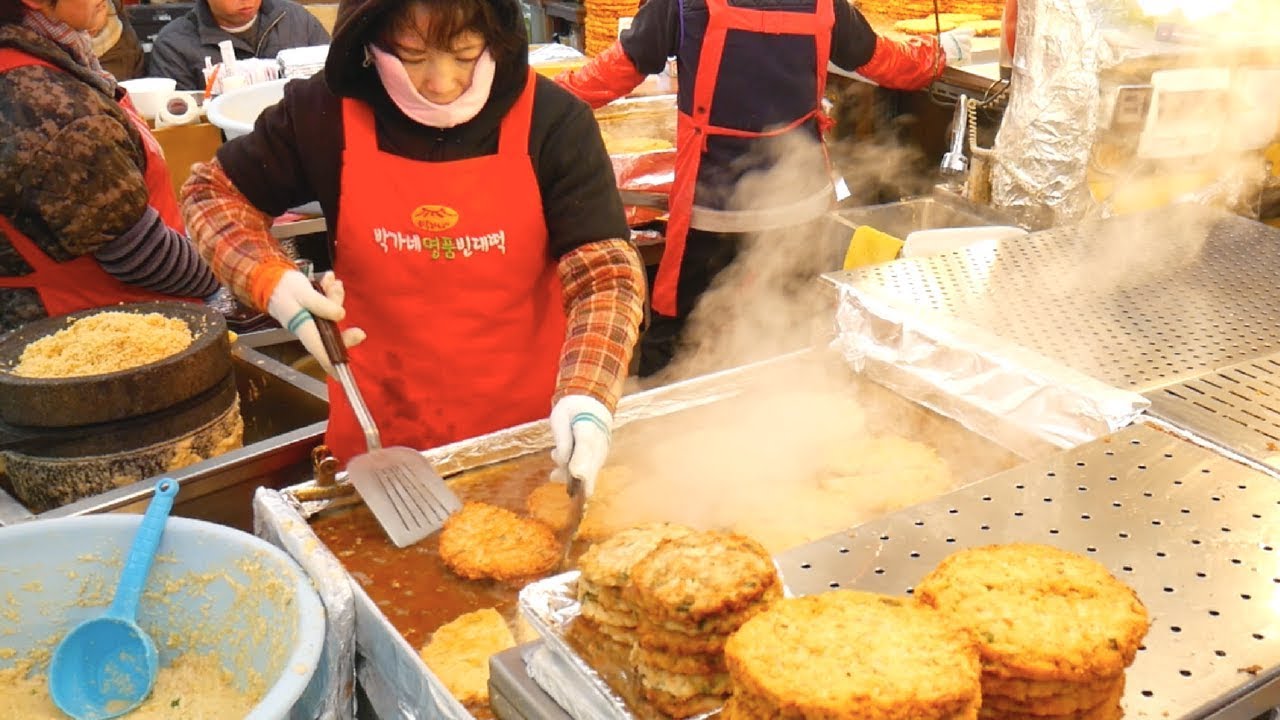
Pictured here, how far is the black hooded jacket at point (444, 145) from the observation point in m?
2.11

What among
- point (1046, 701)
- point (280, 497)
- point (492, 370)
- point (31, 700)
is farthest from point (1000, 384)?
point (31, 700)

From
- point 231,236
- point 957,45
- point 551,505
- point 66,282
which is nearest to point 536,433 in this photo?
point 551,505

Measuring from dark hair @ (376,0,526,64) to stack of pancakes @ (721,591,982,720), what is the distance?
136 centimetres

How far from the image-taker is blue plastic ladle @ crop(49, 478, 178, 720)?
1.59 meters

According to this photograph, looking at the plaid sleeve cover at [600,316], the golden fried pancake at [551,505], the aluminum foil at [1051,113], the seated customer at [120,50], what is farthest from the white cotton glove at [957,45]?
the seated customer at [120,50]

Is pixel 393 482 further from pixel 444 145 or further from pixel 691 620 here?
pixel 691 620

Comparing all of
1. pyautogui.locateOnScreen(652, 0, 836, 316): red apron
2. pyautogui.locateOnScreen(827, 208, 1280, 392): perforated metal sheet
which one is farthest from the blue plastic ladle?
pyautogui.locateOnScreen(652, 0, 836, 316): red apron

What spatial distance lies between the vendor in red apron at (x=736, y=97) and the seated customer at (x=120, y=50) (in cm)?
285

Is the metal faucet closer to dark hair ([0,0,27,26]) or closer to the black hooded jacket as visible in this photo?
the black hooded jacket

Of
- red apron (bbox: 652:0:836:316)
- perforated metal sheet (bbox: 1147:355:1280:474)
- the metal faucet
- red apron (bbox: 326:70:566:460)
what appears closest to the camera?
perforated metal sheet (bbox: 1147:355:1280:474)

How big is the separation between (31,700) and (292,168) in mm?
1194

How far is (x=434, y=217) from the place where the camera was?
7.13 ft

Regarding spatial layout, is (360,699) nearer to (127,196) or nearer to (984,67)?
(127,196)

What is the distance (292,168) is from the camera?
7.23 feet
